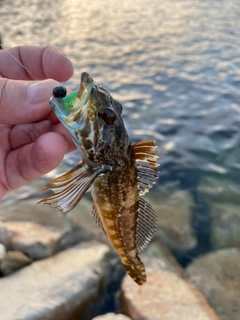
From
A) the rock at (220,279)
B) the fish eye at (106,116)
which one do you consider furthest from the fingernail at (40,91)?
the rock at (220,279)

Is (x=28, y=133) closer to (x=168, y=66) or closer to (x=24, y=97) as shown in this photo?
(x=24, y=97)

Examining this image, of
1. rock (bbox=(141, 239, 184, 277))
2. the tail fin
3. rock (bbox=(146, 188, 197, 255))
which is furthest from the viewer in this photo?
rock (bbox=(146, 188, 197, 255))

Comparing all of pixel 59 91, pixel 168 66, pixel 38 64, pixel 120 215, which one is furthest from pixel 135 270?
pixel 168 66

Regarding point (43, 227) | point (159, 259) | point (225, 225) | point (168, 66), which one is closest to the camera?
point (159, 259)

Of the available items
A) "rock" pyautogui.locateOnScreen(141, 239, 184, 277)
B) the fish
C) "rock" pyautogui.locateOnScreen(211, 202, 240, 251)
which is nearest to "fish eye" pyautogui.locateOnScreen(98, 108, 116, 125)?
the fish

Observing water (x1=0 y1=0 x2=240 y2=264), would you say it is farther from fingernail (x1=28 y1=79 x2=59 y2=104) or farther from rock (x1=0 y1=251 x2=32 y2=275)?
fingernail (x1=28 y1=79 x2=59 y2=104)

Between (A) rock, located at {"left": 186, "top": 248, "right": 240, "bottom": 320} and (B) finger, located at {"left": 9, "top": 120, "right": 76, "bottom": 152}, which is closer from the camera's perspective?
(B) finger, located at {"left": 9, "top": 120, "right": 76, "bottom": 152}

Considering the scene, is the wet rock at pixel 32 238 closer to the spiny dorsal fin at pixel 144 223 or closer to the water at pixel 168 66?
the water at pixel 168 66
